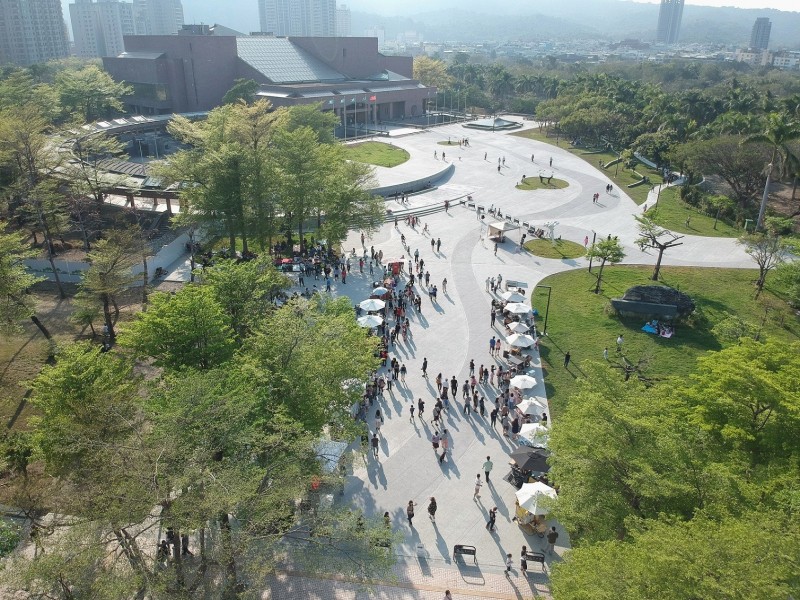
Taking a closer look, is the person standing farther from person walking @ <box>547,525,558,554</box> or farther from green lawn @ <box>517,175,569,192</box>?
green lawn @ <box>517,175,569,192</box>

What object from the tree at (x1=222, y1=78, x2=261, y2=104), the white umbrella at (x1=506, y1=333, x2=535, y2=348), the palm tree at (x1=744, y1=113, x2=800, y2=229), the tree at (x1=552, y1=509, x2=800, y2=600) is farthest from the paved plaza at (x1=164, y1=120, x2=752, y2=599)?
the tree at (x1=222, y1=78, x2=261, y2=104)

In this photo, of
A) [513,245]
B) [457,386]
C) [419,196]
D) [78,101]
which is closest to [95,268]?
[457,386]

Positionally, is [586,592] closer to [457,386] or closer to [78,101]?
[457,386]

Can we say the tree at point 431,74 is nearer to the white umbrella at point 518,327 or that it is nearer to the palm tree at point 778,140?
the palm tree at point 778,140

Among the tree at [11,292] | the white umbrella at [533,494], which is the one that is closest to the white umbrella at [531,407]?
the white umbrella at [533,494]

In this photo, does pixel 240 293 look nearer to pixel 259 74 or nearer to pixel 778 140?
pixel 778 140

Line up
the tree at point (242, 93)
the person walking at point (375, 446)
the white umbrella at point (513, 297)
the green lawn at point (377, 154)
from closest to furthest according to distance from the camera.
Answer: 1. the person walking at point (375, 446)
2. the white umbrella at point (513, 297)
3. the green lawn at point (377, 154)
4. the tree at point (242, 93)

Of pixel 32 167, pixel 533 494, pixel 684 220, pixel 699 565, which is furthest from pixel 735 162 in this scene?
pixel 32 167
